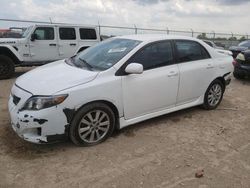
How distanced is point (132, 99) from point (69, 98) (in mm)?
1090

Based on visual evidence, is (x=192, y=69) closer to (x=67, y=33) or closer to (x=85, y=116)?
(x=85, y=116)

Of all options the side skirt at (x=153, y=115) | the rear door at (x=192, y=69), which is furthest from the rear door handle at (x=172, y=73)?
the side skirt at (x=153, y=115)

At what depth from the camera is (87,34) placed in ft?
36.4

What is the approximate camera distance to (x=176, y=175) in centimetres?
356

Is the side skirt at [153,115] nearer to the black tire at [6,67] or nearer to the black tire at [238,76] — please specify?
the black tire at [238,76]

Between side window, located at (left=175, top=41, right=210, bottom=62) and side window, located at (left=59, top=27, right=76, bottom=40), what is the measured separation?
247 inches

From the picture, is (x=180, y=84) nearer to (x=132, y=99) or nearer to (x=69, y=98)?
(x=132, y=99)

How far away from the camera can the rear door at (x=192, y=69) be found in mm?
5223

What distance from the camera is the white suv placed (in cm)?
941

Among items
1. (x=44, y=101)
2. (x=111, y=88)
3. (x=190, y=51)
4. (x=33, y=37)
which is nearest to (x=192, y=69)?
(x=190, y=51)

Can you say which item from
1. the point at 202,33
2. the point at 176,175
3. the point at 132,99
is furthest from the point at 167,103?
the point at 202,33

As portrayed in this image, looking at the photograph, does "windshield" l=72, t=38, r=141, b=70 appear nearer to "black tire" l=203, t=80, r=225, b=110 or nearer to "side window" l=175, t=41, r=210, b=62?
"side window" l=175, t=41, r=210, b=62

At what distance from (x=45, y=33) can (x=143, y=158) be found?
7552 mm

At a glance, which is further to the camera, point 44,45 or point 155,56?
point 44,45
